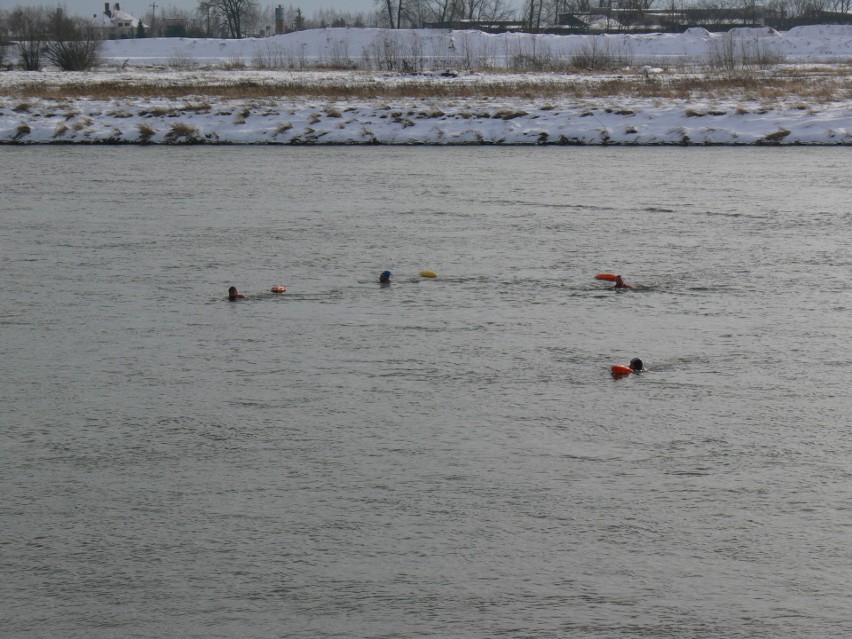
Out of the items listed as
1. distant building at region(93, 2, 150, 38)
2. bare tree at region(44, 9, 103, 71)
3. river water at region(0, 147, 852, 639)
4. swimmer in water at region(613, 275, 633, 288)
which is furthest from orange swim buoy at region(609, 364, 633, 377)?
distant building at region(93, 2, 150, 38)

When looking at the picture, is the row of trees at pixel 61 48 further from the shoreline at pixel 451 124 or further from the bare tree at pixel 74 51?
the shoreline at pixel 451 124

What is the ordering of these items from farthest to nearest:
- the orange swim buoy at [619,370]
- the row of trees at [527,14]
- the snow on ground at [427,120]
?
1. the row of trees at [527,14]
2. the snow on ground at [427,120]
3. the orange swim buoy at [619,370]

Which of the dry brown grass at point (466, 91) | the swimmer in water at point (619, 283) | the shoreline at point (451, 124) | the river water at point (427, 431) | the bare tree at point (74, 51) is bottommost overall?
the river water at point (427, 431)

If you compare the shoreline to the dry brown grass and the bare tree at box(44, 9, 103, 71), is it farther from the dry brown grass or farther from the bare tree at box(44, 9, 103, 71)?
the bare tree at box(44, 9, 103, 71)

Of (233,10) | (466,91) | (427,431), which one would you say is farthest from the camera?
(233,10)

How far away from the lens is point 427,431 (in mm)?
5160

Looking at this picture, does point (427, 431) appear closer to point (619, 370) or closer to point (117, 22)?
point (619, 370)

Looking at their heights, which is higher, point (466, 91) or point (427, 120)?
point (466, 91)

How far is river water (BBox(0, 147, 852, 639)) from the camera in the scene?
3.59m

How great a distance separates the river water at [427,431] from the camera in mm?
3594

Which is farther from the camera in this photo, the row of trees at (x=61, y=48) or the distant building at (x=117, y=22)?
the distant building at (x=117, y=22)

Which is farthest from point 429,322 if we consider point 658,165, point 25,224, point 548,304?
point 658,165

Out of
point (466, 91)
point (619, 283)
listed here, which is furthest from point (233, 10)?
point (619, 283)

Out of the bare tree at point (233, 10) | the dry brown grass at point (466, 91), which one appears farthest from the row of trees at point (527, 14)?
the dry brown grass at point (466, 91)
